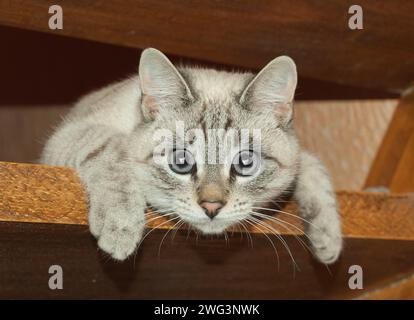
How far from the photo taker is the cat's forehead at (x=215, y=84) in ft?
6.00

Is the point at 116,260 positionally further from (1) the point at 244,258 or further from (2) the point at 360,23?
(2) the point at 360,23

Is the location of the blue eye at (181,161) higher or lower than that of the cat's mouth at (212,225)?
higher

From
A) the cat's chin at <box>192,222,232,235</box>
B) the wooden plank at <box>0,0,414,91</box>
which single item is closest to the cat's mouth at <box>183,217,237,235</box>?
the cat's chin at <box>192,222,232,235</box>

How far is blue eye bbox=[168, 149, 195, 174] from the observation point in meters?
1.66

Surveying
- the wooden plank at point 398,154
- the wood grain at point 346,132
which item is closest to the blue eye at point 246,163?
Answer: the wooden plank at point 398,154

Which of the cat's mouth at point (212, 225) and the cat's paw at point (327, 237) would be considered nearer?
the cat's mouth at point (212, 225)

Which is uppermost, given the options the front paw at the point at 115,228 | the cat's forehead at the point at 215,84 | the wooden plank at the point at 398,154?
the cat's forehead at the point at 215,84

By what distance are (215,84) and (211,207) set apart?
46 cm

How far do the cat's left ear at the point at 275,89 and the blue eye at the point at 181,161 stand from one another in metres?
0.25

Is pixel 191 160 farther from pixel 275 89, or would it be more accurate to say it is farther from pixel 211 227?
pixel 275 89

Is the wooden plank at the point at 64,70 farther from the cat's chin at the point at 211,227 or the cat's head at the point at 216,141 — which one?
the cat's chin at the point at 211,227

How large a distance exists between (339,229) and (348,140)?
0.91 metres

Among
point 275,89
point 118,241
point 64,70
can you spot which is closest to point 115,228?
point 118,241

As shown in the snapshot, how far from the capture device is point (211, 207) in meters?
1.58
